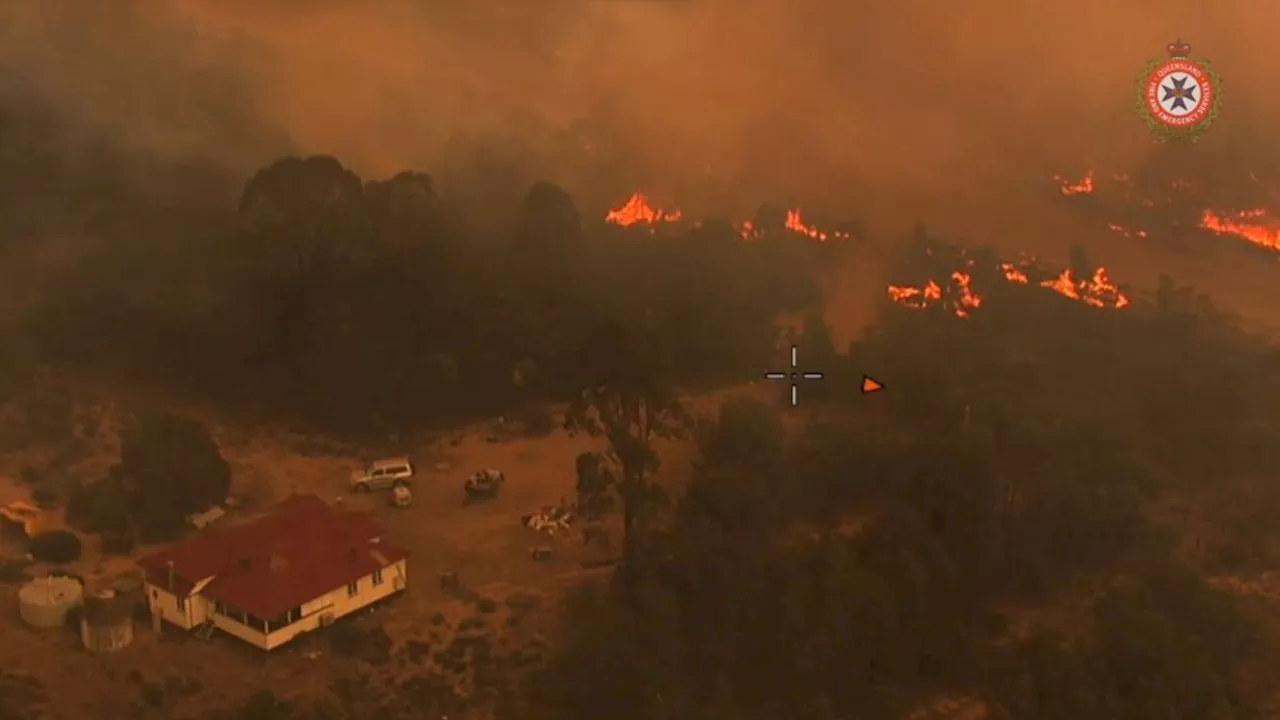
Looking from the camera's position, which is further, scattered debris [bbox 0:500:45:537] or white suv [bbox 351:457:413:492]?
white suv [bbox 351:457:413:492]

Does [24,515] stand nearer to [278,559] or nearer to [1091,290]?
[278,559]

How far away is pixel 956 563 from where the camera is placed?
15734 millimetres

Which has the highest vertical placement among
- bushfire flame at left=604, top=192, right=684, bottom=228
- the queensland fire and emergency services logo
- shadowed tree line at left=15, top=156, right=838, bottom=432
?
the queensland fire and emergency services logo

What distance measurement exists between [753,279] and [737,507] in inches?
324

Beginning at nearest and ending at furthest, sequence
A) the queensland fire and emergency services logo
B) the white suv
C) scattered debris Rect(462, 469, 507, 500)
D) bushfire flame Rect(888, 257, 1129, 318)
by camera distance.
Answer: scattered debris Rect(462, 469, 507, 500) → the white suv → bushfire flame Rect(888, 257, 1129, 318) → the queensland fire and emergency services logo

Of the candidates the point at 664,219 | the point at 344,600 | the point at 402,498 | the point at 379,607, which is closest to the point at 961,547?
the point at 379,607

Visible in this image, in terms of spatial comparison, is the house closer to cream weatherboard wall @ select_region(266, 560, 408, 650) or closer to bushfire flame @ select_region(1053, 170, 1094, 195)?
cream weatherboard wall @ select_region(266, 560, 408, 650)

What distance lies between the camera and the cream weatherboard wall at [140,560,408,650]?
14125 millimetres

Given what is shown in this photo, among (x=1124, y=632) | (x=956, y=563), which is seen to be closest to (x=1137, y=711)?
(x=1124, y=632)

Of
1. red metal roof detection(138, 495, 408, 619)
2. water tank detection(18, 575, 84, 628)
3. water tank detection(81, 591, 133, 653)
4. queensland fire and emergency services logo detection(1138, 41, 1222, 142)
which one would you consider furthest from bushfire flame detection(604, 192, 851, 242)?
water tank detection(81, 591, 133, 653)

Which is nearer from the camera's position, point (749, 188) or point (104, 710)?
point (104, 710)

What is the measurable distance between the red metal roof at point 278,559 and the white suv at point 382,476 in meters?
2.34

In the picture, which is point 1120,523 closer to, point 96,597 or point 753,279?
point 753,279
